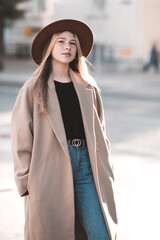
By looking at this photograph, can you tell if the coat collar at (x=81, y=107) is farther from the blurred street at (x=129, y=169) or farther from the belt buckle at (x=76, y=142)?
the blurred street at (x=129, y=169)

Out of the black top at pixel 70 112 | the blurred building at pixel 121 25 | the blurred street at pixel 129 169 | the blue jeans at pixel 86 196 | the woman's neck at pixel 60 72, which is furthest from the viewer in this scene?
the blurred building at pixel 121 25

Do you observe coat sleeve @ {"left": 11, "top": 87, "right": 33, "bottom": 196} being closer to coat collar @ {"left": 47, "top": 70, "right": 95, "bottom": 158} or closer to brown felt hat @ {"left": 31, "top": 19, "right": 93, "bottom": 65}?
coat collar @ {"left": 47, "top": 70, "right": 95, "bottom": 158}

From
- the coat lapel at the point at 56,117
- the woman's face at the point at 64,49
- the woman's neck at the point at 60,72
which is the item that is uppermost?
the woman's face at the point at 64,49

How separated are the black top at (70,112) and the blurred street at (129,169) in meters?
1.49

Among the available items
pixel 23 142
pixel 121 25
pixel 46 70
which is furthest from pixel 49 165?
pixel 121 25

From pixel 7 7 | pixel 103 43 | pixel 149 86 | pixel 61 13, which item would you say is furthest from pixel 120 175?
pixel 61 13

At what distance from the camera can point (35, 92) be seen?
123 inches

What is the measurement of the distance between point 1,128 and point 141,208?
523 cm

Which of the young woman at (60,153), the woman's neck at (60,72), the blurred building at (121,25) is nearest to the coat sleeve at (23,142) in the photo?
Answer: the young woman at (60,153)

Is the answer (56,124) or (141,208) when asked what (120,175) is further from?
(56,124)

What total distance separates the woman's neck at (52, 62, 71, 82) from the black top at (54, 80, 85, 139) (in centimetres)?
8

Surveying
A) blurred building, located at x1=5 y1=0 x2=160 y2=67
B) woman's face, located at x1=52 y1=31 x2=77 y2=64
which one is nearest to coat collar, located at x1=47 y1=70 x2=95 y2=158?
woman's face, located at x1=52 y1=31 x2=77 y2=64

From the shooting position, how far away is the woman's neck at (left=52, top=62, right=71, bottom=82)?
10.6 ft

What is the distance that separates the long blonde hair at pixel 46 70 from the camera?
3094 mm
